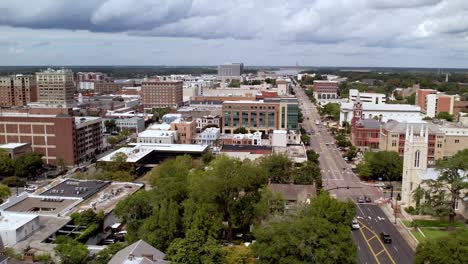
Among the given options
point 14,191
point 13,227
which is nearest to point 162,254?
point 13,227

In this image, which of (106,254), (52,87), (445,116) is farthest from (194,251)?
(52,87)

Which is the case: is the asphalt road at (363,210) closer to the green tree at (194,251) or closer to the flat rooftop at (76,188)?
the green tree at (194,251)

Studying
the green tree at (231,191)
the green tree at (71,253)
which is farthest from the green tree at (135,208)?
the green tree at (71,253)

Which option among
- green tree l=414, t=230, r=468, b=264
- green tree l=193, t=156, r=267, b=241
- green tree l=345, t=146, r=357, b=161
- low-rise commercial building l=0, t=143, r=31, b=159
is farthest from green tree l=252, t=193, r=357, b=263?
low-rise commercial building l=0, t=143, r=31, b=159

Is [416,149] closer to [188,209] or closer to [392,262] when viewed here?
[392,262]

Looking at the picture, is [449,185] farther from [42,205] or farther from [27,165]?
[27,165]
